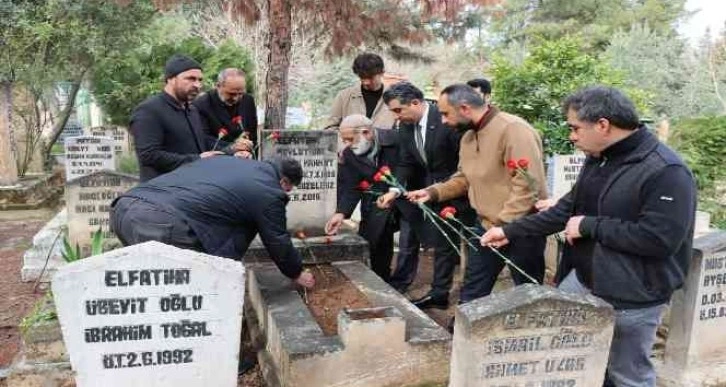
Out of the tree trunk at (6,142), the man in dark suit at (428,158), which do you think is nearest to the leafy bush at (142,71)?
the tree trunk at (6,142)

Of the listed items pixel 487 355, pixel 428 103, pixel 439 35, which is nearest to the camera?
pixel 487 355

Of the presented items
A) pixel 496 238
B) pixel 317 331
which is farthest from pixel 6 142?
pixel 496 238

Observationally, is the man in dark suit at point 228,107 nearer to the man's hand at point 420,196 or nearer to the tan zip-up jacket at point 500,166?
the man's hand at point 420,196

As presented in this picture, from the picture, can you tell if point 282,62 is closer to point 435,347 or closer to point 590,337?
point 435,347

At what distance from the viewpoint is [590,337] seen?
254 centimetres

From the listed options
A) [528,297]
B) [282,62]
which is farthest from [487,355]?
[282,62]

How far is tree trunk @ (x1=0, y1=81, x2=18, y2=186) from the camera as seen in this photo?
10.5m

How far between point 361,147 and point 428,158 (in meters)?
0.63

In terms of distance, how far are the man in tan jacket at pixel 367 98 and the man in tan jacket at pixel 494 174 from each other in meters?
1.69

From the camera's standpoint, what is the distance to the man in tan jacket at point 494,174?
347 cm

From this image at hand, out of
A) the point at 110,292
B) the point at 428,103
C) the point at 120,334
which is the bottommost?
the point at 120,334

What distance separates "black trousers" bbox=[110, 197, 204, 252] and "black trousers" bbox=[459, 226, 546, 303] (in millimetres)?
1549

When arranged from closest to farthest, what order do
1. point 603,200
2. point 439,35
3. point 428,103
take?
point 603,200 → point 428,103 → point 439,35

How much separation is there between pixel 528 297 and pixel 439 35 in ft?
36.5
